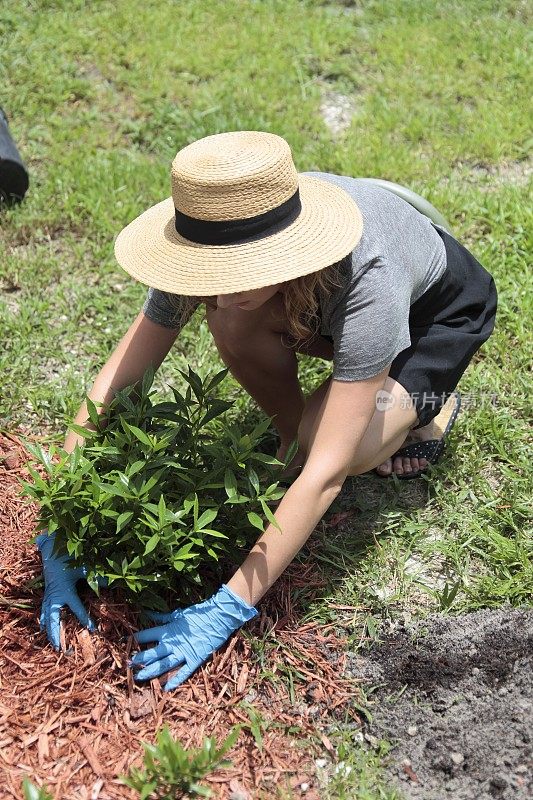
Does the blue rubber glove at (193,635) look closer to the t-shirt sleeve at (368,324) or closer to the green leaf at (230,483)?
the green leaf at (230,483)

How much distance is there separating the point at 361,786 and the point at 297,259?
1.28 meters

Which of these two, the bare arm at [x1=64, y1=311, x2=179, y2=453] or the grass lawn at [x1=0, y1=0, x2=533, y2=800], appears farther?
the grass lawn at [x1=0, y1=0, x2=533, y2=800]

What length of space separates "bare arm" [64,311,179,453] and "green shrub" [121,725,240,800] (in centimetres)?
95

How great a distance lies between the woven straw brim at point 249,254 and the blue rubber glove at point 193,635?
82 centimetres

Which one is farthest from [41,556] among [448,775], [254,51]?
[254,51]

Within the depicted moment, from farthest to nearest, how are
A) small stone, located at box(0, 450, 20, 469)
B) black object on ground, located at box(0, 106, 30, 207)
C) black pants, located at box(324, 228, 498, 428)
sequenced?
1. black object on ground, located at box(0, 106, 30, 207)
2. small stone, located at box(0, 450, 20, 469)
3. black pants, located at box(324, 228, 498, 428)

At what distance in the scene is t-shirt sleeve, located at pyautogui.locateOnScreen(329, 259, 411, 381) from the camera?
2.23 metres

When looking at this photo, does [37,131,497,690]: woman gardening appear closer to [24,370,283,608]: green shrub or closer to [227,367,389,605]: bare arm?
[227,367,389,605]: bare arm

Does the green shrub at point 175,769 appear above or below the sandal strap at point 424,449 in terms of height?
above

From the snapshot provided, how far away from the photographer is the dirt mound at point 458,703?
2123 mm

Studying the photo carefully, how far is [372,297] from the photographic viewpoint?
2236 millimetres

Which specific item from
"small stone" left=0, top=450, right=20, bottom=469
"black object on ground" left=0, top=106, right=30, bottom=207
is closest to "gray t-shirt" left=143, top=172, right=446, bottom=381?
"small stone" left=0, top=450, right=20, bottom=469

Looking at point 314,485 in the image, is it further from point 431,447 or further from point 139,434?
point 431,447

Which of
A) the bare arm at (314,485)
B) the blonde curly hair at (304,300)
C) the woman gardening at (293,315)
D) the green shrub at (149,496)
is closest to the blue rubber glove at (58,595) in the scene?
the woman gardening at (293,315)
